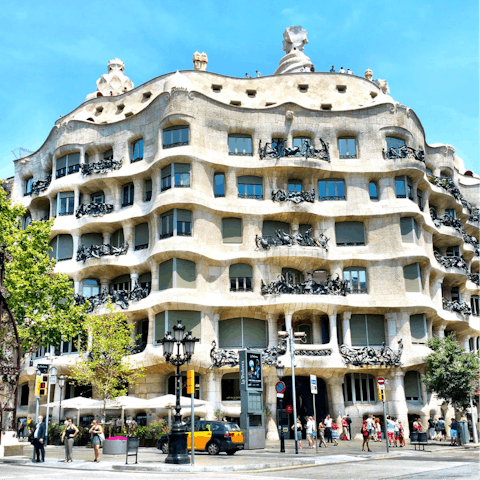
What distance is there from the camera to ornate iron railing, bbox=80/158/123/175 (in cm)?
4597

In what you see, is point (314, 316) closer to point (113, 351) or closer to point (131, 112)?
point (113, 351)

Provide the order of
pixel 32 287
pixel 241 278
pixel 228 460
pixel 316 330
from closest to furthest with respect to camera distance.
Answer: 1. pixel 228 460
2. pixel 32 287
3. pixel 241 278
4. pixel 316 330

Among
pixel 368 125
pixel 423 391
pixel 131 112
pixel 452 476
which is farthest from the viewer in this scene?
pixel 131 112

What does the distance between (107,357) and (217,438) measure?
12193 mm

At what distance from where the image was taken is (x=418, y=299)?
42.7 metres

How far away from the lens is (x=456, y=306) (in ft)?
157

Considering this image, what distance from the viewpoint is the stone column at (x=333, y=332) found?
4062cm

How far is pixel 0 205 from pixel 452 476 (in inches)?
1046

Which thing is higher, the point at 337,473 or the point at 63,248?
the point at 63,248

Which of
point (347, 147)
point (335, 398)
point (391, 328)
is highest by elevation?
point (347, 147)

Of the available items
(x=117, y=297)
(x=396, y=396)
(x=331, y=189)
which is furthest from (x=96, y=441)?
(x=331, y=189)

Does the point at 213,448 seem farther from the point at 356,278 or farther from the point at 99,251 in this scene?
the point at 99,251

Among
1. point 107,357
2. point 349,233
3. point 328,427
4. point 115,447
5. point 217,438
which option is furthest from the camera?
point 349,233

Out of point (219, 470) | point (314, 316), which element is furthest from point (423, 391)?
point (219, 470)
